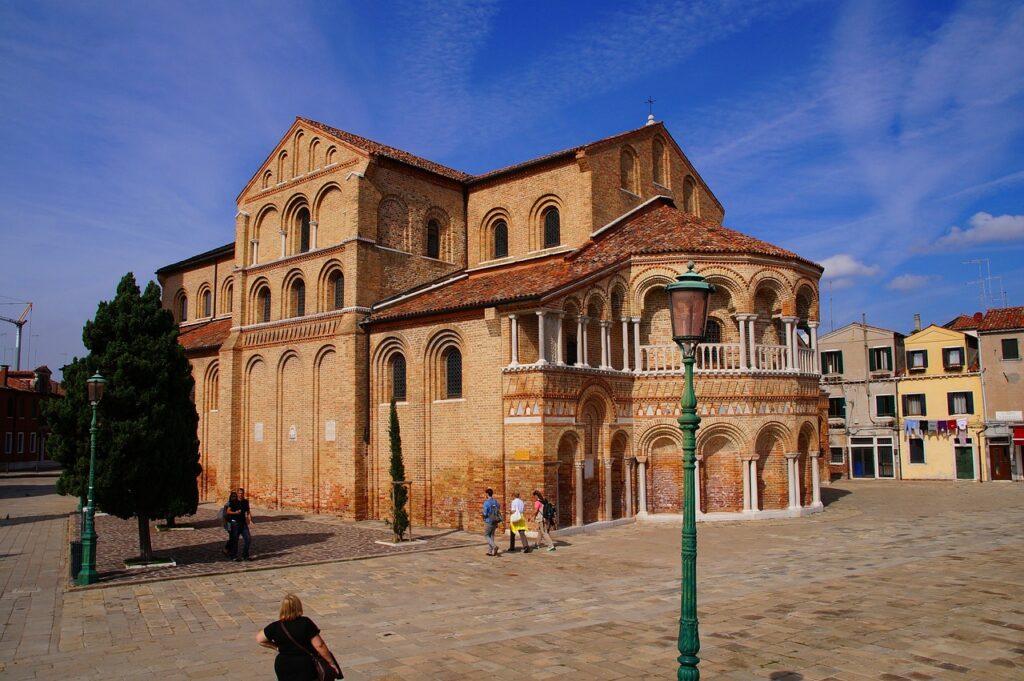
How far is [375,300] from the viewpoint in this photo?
26.6 m

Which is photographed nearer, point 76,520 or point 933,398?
point 76,520

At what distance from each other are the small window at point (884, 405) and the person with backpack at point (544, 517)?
3183 cm

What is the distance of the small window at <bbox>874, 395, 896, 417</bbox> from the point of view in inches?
1750

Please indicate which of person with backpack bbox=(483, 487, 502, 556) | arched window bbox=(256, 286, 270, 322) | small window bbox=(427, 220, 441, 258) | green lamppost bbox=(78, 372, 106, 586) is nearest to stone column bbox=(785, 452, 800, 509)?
person with backpack bbox=(483, 487, 502, 556)

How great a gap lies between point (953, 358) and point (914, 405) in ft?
10.8

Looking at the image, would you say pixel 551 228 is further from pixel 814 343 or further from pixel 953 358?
pixel 953 358

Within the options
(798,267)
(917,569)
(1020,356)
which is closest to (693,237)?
(798,267)

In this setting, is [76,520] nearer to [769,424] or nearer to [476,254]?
[476,254]

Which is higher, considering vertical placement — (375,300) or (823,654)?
(375,300)

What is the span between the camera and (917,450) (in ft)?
141

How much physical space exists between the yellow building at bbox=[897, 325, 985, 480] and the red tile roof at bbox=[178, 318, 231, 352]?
36.4 metres

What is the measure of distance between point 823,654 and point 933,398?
1503 inches

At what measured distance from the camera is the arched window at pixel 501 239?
95.8 feet

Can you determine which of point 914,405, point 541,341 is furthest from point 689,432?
point 914,405
